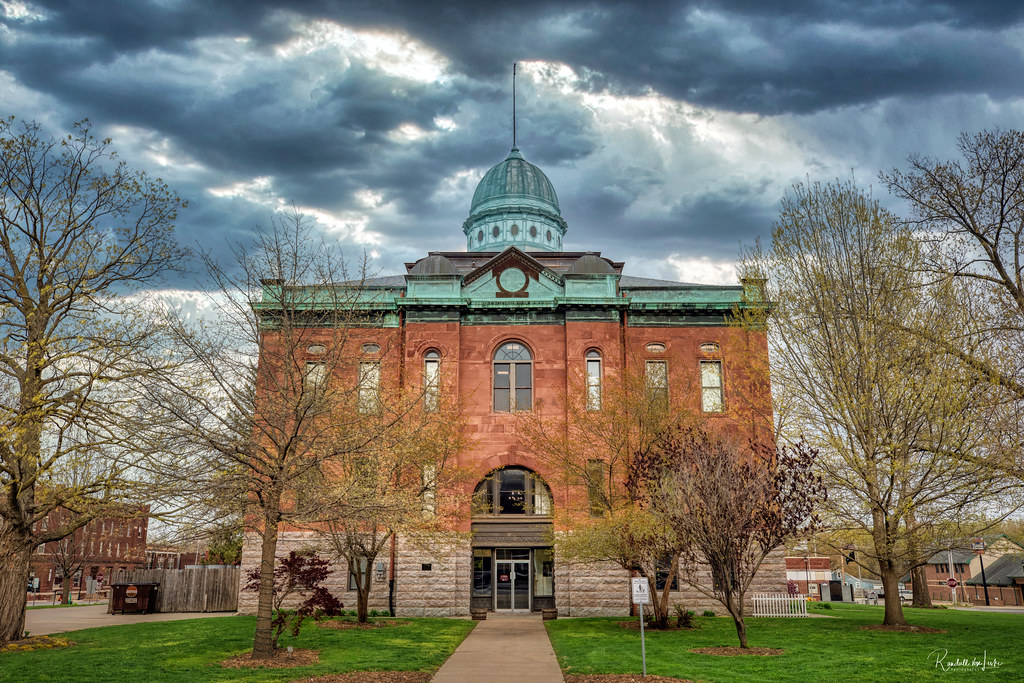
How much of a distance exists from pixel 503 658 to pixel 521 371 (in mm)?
17207

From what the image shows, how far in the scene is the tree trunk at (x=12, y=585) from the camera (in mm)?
18672

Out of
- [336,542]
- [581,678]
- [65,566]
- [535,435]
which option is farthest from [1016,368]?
[65,566]

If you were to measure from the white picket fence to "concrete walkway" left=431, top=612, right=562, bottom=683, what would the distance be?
33.1 feet

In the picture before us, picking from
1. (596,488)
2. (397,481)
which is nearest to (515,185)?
(596,488)

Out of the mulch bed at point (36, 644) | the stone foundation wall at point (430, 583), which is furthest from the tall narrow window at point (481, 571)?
the mulch bed at point (36, 644)

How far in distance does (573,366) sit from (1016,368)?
17.2 metres

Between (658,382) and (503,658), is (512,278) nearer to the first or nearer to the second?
(658,382)

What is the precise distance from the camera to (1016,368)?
19.8m

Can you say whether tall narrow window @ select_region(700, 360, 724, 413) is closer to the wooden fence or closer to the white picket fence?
the white picket fence

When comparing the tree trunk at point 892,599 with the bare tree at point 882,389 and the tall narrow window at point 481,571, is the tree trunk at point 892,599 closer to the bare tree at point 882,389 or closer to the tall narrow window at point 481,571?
the bare tree at point 882,389

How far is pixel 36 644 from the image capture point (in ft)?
61.7

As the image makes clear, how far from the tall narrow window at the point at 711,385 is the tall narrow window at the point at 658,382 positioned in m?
1.73

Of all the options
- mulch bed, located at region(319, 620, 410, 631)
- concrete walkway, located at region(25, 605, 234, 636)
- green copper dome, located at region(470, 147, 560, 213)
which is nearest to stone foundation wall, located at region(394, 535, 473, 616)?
mulch bed, located at region(319, 620, 410, 631)

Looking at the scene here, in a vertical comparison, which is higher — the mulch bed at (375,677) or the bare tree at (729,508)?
the bare tree at (729,508)
